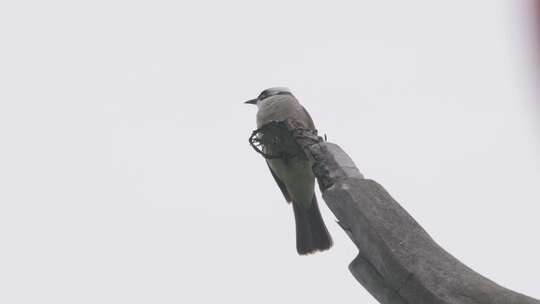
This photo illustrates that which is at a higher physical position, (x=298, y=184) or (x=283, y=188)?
(x=283, y=188)

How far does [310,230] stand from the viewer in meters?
6.61

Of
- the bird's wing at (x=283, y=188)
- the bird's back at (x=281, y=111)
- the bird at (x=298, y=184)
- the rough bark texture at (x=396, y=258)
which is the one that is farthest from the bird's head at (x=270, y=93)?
the rough bark texture at (x=396, y=258)

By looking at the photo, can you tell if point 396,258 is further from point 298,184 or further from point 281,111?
point 298,184

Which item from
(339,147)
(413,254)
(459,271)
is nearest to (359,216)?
(413,254)

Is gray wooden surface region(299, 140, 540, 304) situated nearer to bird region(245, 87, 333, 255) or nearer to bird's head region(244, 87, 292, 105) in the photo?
bird region(245, 87, 333, 255)

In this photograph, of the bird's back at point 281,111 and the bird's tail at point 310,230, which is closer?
the bird's back at point 281,111

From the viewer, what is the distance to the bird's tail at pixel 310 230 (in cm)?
651

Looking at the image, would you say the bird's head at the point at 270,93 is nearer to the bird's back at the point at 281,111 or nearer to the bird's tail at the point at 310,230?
the bird's back at the point at 281,111

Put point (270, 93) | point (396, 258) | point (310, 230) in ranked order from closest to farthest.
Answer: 1. point (396, 258)
2. point (310, 230)
3. point (270, 93)

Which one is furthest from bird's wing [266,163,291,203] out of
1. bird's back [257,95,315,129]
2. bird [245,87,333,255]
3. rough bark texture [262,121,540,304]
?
rough bark texture [262,121,540,304]

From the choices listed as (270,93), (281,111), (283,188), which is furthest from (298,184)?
(270,93)

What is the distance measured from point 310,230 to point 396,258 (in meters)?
4.75

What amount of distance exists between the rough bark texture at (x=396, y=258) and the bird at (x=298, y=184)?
134 inches

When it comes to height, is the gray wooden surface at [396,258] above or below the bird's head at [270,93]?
below
